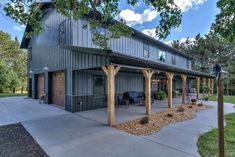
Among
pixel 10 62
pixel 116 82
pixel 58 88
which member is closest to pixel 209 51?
pixel 116 82

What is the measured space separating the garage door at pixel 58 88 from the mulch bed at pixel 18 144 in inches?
201

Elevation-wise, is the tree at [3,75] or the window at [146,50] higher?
the window at [146,50]

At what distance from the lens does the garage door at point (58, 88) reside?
479 inches

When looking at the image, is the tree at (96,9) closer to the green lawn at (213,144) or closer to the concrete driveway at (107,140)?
the concrete driveway at (107,140)

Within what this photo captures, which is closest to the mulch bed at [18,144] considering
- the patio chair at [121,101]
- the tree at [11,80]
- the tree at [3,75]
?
the patio chair at [121,101]

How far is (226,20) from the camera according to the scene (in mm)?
5008

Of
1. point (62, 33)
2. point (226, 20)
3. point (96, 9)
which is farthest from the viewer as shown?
point (62, 33)

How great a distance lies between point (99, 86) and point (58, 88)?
3238 mm

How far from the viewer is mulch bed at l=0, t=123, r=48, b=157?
4705 mm

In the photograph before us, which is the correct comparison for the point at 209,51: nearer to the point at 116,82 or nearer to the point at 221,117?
the point at 116,82

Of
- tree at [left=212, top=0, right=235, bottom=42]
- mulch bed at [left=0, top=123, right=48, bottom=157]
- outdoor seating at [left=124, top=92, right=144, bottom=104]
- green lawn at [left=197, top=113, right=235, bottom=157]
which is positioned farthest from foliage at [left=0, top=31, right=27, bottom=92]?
tree at [left=212, top=0, right=235, bottom=42]

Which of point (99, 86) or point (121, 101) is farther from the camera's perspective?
point (121, 101)

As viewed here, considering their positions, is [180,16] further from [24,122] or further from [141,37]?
[141,37]

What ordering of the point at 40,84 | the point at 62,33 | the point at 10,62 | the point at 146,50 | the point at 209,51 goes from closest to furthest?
the point at 62,33 < the point at 40,84 < the point at 146,50 < the point at 10,62 < the point at 209,51
